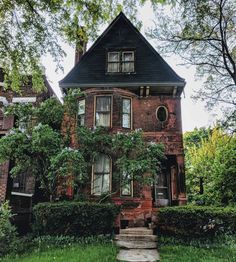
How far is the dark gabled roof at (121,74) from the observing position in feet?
47.3

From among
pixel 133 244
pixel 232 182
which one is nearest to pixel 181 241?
pixel 133 244

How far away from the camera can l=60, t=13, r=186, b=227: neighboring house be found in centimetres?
1321

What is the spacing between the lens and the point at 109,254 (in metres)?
7.71

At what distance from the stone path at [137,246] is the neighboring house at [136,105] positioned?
2645 mm

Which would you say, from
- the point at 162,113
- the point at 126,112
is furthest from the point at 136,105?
the point at 162,113

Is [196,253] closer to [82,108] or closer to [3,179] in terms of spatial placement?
[82,108]

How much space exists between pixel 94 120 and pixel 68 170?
13.9 ft

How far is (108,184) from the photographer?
1305 cm

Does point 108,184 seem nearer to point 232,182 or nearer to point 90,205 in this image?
point 90,205

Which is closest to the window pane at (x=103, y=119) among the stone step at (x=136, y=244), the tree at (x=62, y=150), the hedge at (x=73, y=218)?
the tree at (x=62, y=150)

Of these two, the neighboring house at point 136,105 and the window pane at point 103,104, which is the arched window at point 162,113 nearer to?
the neighboring house at point 136,105

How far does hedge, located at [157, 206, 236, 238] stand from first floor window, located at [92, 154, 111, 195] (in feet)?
13.5

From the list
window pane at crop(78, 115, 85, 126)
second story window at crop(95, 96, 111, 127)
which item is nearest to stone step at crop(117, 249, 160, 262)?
second story window at crop(95, 96, 111, 127)

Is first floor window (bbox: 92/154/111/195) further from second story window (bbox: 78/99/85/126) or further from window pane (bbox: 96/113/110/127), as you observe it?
second story window (bbox: 78/99/85/126)
